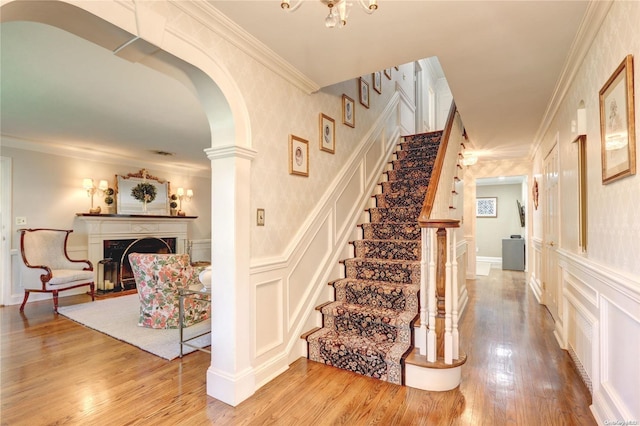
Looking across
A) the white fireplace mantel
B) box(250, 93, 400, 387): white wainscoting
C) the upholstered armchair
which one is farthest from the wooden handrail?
the white fireplace mantel

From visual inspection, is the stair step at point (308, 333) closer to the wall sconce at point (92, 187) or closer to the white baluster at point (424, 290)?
the white baluster at point (424, 290)

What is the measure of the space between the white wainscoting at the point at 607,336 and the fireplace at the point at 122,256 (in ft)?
21.6

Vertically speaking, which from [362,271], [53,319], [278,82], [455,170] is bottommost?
[53,319]

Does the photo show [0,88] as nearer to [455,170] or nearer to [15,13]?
[15,13]

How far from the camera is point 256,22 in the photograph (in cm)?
197

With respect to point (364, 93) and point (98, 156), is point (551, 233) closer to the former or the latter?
point (364, 93)

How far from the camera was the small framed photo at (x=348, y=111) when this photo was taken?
3584mm

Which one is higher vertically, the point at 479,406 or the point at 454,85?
the point at 454,85

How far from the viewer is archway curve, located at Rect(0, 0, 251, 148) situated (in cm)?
141

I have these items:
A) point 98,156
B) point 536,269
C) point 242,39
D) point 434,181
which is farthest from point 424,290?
point 98,156

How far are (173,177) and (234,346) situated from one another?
594 cm

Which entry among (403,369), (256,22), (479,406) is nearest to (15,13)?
Result: (256,22)

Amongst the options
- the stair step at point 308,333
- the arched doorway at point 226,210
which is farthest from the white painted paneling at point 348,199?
the arched doorway at point 226,210

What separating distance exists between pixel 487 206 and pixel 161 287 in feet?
30.5
